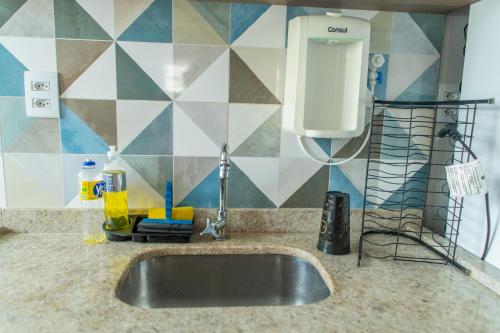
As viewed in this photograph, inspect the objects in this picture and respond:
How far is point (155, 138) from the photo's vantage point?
46.6 inches

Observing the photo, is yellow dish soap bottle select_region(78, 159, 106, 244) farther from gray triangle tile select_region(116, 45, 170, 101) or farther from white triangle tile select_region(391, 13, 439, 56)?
white triangle tile select_region(391, 13, 439, 56)

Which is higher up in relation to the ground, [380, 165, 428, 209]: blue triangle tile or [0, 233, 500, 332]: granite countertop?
[380, 165, 428, 209]: blue triangle tile

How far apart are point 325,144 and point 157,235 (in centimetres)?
64

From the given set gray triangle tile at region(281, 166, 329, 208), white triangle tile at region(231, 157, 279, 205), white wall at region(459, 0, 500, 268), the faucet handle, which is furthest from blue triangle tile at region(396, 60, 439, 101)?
the faucet handle

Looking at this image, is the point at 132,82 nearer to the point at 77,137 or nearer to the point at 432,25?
the point at 77,137

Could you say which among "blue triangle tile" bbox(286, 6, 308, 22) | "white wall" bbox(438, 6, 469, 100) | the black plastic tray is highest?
"blue triangle tile" bbox(286, 6, 308, 22)

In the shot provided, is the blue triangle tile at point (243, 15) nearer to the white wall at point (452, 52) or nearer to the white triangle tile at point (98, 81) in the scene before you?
the white triangle tile at point (98, 81)

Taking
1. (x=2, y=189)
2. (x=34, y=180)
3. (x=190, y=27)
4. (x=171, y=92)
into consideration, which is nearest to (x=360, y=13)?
(x=190, y=27)

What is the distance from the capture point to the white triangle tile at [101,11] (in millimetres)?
1103

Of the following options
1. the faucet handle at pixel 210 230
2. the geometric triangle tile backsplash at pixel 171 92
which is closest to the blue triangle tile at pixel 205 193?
the geometric triangle tile backsplash at pixel 171 92

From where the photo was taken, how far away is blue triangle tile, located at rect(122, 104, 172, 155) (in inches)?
46.4

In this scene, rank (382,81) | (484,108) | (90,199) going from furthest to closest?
(382,81) → (90,199) → (484,108)

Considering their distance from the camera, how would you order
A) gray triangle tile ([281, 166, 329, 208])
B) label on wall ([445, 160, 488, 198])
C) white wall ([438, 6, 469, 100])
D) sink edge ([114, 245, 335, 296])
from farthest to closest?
gray triangle tile ([281, 166, 329, 208])
white wall ([438, 6, 469, 100])
sink edge ([114, 245, 335, 296])
label on wall ([445, 160, 488, 198])

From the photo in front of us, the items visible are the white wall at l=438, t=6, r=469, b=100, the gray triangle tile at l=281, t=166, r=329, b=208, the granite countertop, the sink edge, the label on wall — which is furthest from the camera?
the gray triangle tile at l=281, t=166, r=329, b=208
